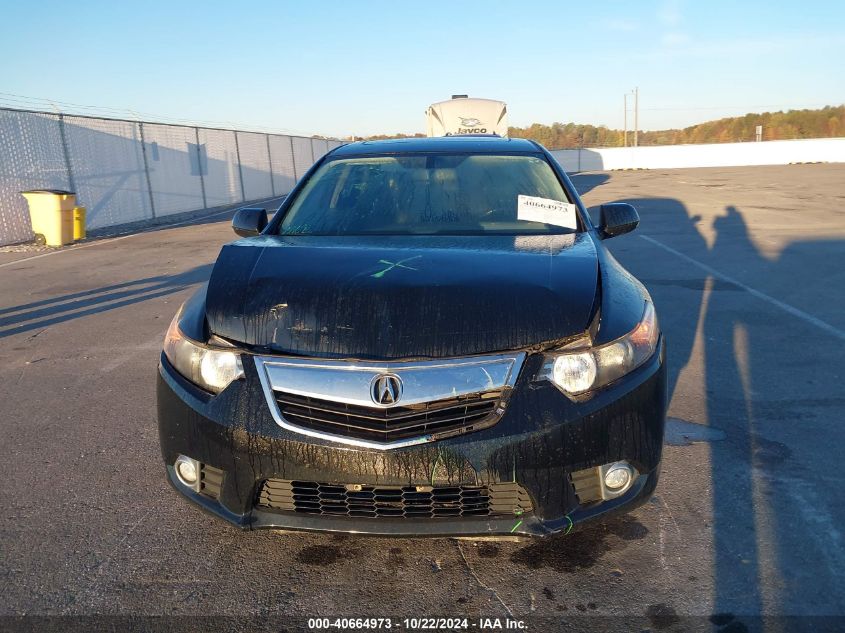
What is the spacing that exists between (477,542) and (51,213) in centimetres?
1348

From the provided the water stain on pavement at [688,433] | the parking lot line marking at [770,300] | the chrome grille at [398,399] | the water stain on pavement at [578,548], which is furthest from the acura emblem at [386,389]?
the parking lot line marking at [770,300]

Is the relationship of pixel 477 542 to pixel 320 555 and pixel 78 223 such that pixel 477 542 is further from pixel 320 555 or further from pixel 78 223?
pixel 78 223

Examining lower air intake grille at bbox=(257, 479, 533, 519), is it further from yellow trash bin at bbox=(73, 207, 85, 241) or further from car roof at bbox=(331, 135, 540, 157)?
yellow trash bin at bbox=(73, 207, 85, 241)

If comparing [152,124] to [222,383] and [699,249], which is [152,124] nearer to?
[699,249]

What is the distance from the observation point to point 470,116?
1930cm

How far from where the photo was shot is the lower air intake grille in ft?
7.50

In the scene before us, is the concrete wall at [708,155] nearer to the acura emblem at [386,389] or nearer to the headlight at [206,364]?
the headlight at [206,364]

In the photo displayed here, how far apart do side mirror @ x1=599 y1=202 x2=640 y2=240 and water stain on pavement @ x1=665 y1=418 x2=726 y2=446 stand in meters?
1.15

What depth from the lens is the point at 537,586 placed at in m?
2.50

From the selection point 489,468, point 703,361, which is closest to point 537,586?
point 489,468

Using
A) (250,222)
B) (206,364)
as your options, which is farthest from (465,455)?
(250,222)

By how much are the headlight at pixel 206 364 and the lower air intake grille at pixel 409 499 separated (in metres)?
0.39

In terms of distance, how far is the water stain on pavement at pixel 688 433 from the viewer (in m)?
3.75

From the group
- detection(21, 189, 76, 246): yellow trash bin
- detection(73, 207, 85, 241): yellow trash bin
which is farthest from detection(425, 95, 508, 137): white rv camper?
detection(21, 189, 76, 246): yellow trash bin
